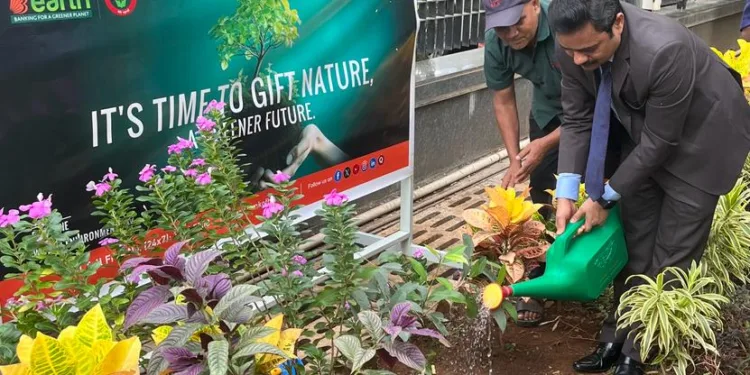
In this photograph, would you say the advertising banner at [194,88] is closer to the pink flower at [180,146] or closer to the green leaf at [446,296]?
the pink flower at [180,146]

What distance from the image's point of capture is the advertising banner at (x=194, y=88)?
87.7 inches

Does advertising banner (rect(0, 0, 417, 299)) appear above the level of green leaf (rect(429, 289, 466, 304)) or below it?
above

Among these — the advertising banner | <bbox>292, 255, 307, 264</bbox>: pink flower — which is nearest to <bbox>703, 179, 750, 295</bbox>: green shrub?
the advertising banner

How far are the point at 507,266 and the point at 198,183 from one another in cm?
128

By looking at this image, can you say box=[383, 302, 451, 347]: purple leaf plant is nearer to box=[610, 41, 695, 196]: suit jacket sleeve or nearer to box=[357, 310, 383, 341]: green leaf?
box=[357, 310, 383, 341]: green leaf

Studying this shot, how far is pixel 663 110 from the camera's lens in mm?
2500

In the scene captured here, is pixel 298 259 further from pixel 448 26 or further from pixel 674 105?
pixel 448 26

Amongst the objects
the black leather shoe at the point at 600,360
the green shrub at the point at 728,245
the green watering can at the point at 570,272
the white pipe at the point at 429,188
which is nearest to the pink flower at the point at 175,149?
the green watering can at the point at 570,272

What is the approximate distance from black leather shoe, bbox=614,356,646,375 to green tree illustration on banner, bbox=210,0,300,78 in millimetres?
1851

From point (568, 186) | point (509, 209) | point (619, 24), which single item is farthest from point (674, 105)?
point (509, 209)

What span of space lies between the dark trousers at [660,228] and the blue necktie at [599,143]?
18 centimetres

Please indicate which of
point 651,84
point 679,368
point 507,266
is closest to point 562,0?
point 651,84

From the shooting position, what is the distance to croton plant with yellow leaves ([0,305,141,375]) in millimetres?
1542

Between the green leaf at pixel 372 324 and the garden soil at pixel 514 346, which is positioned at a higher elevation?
the green leaf at pixel 372 324
